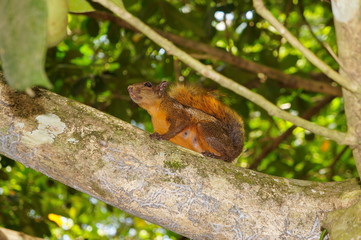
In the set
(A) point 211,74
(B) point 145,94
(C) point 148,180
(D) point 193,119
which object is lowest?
(C) point 148,180

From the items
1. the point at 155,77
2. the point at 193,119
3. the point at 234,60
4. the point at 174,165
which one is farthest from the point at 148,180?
the point at 155,77

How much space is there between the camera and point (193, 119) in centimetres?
330

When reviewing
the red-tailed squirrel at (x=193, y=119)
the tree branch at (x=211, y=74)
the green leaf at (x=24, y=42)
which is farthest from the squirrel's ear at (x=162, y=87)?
the green leaf at (x=24, y=42)

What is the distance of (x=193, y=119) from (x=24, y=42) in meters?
2.56

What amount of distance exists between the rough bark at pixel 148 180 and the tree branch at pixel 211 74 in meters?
0.72

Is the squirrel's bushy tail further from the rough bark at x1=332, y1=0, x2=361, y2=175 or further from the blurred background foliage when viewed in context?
the rough bark at x1=332, y1=0, x2=361, y2=175

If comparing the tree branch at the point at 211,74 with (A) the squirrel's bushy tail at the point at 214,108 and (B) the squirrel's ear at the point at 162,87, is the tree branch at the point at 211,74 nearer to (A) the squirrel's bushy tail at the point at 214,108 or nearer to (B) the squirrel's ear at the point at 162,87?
(A) the squirrel's bushy tail at the point at 214,108

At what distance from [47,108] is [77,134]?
0.16 meters

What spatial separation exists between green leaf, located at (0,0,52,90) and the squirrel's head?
2.67m

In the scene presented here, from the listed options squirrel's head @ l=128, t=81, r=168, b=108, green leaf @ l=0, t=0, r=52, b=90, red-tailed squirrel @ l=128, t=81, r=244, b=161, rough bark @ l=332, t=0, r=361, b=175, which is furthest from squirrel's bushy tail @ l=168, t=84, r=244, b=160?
green leaf @ l=0, t=0, r=52, b=90

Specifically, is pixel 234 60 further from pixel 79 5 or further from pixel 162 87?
pixel 79 5

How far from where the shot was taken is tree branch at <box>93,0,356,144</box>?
0.92 metres

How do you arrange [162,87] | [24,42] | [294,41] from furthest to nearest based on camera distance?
[162,87] → [294,41] → [24,42]

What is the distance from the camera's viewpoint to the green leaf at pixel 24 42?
2.39ft
